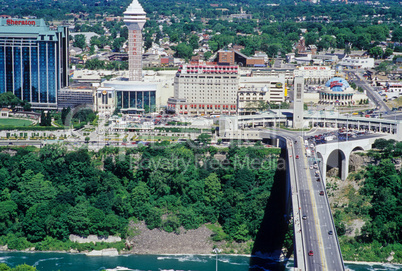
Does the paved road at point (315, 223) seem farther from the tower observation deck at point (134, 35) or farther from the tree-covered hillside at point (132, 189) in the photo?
the tower observation deck at point (134, 35)

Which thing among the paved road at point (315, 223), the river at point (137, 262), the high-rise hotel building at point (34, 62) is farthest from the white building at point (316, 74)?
the river at point (137, 262)

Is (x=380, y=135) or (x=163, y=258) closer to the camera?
(x=163, y=258)

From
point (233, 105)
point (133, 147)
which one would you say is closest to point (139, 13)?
point (233, 105)

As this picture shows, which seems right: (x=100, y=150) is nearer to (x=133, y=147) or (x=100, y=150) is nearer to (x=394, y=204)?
(x=133, y=147)

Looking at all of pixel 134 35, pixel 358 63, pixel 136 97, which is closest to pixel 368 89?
pixel 358 63

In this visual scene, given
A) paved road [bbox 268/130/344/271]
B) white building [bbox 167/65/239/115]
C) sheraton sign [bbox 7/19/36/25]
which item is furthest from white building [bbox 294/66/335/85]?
paved road [bbox 268/130/344/271]
